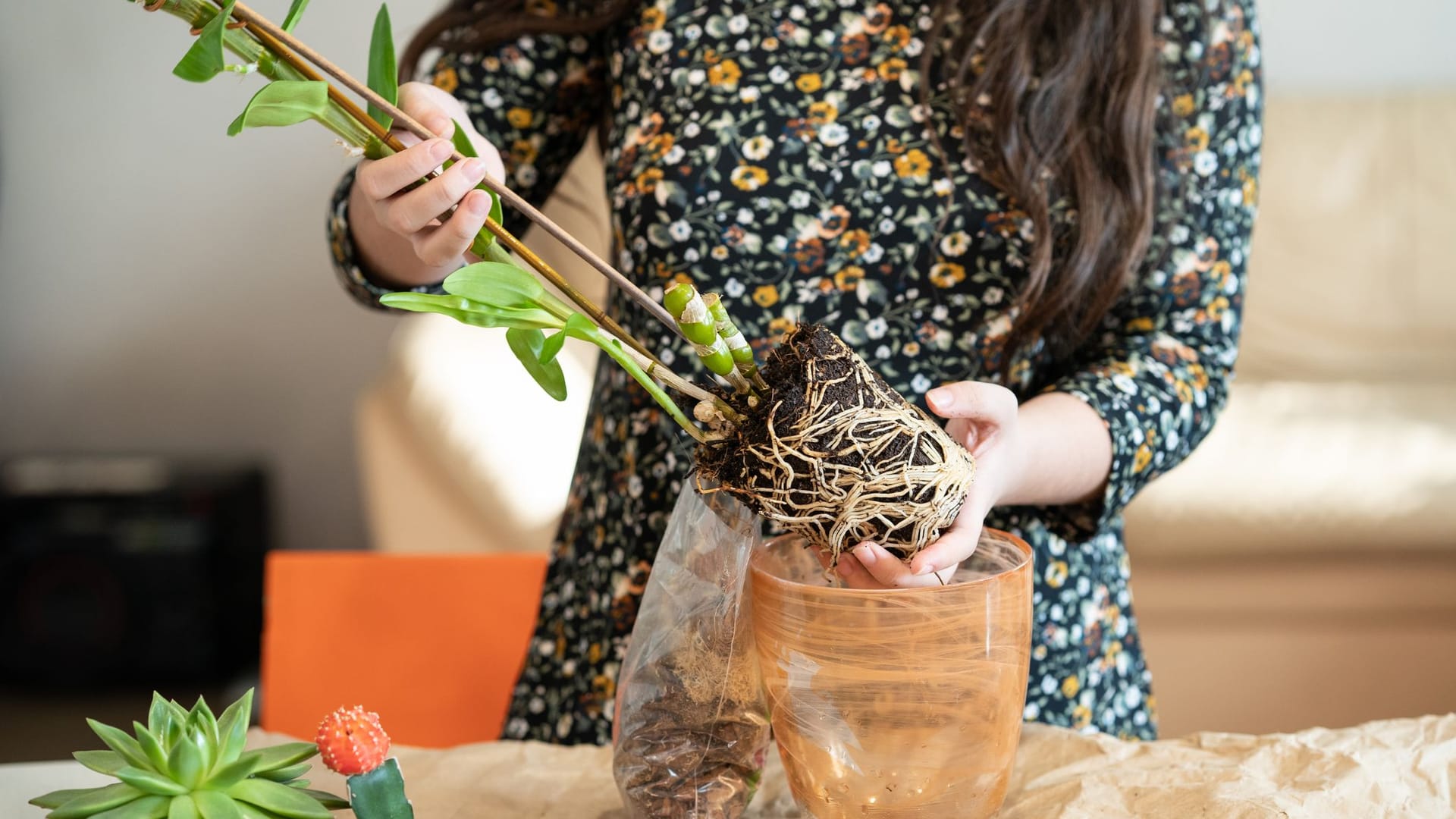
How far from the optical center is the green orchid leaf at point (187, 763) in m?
0.35

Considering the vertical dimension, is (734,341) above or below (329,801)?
above

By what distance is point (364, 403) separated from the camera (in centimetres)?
175

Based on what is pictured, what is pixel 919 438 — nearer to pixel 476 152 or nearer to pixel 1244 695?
pixel 476 152

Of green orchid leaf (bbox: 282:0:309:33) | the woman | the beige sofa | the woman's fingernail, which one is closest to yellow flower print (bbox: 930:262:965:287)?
the woman

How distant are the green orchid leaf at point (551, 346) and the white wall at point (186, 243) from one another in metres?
1.99

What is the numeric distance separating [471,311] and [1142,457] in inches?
16.4

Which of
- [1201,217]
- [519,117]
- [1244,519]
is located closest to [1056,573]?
[1201,217]

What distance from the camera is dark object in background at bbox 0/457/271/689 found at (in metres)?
2.12

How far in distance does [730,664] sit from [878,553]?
7 cm

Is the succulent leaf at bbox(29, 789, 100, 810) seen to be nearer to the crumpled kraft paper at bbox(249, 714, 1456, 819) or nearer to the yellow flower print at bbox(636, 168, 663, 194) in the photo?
the crumpled kraft paper at bbox(249, 714, 1456, 819)

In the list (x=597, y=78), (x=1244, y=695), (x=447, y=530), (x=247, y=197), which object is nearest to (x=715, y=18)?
(x=597, y=78)

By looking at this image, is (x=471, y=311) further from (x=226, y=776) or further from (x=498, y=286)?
(x=226, y=776)

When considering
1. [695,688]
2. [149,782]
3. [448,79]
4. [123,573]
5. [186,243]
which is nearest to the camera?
[149,782]

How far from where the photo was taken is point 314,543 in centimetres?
251
